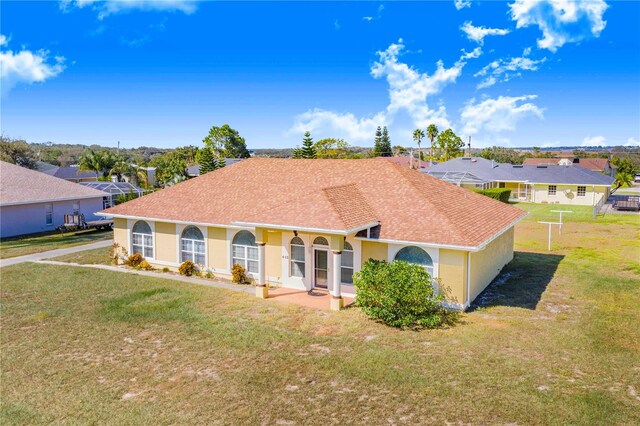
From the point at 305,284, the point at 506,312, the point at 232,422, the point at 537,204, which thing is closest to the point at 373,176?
the point at 305,284

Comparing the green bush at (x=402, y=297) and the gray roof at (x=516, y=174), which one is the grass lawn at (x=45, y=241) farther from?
the gray roof at (x=516, y=174)

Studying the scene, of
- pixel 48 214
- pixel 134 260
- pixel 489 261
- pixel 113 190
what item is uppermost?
pixel 113 190

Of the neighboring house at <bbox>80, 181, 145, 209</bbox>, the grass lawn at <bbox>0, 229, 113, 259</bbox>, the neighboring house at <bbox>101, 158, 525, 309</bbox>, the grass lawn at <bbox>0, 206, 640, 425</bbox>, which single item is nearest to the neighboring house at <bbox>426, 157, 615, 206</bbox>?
the neighboring house at <bbox>101, 158, 525, 309</bbox>

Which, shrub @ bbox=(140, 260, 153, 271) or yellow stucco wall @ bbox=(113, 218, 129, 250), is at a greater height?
yellow stucco wall @ bbox=(113, 218, 129, 250)

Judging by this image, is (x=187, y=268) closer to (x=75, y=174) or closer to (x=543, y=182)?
(x=543, y=182)

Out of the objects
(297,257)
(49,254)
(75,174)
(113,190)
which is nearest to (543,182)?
(297,257)

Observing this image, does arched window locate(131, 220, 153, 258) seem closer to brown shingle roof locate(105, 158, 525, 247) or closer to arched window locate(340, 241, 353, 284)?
brown shingle roof locate(105, 158, 525, 247)
